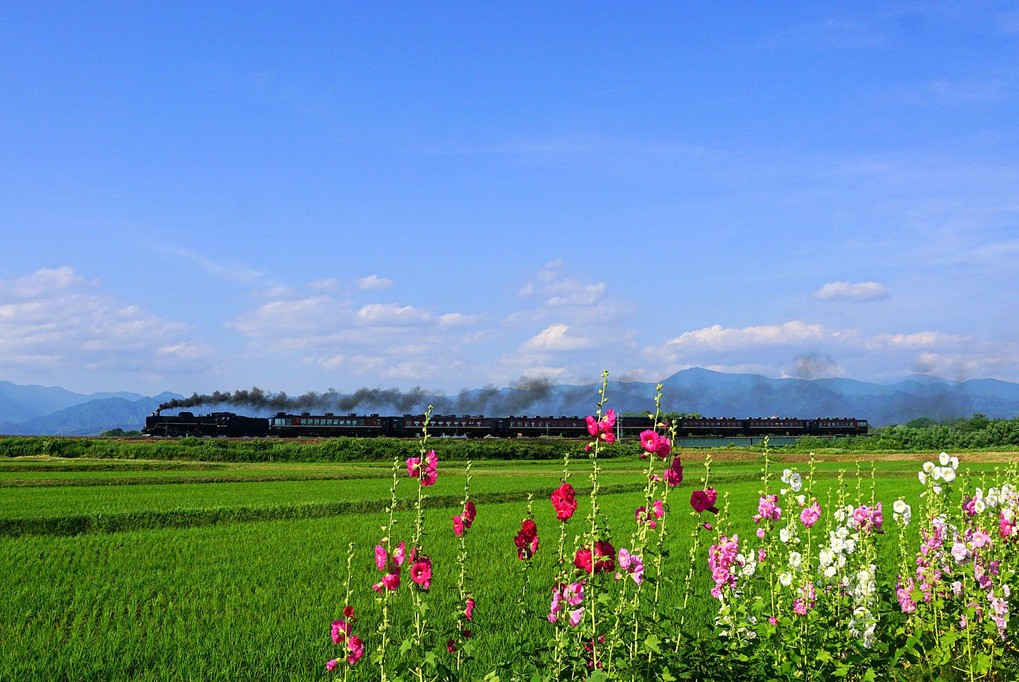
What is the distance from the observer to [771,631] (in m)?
5.46

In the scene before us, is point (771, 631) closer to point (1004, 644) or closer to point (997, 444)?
point (1004, 644)

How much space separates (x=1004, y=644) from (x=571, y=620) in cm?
442

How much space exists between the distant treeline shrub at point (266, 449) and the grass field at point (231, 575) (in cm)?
2090

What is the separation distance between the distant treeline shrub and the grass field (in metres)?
20.9

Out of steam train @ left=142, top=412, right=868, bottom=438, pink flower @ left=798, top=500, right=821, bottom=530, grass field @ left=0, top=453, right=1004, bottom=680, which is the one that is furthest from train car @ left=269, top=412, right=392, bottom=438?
pink flower @ left=798, top=500, right=821, bottom=530

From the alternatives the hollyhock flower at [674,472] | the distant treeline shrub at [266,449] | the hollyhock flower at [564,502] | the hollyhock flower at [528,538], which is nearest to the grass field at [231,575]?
the hollyhock flower at [528,538]

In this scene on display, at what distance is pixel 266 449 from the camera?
2005 inches

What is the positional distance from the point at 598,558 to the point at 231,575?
8899mm

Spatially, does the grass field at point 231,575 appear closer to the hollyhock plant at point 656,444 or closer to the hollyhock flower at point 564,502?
the hollyhock flower at point 564,502

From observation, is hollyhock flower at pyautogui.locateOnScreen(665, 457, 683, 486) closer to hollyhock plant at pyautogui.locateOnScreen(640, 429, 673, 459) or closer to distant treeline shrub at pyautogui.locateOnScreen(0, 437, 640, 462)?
hollyhock plant at pyautogui.locateOnScreen(640, 429, 673, 459)

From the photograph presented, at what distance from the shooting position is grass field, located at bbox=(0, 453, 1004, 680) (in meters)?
7.32

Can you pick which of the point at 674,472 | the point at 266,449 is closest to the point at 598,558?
the point at 674,472

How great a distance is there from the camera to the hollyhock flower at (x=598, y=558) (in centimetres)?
433

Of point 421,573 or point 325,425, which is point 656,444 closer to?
point 421,573
